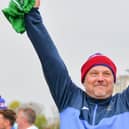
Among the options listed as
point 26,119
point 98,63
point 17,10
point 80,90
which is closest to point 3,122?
point 26,119

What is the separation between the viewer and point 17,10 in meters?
4.53

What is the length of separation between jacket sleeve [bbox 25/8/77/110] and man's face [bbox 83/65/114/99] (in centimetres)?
18

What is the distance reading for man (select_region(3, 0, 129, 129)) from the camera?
4469mm

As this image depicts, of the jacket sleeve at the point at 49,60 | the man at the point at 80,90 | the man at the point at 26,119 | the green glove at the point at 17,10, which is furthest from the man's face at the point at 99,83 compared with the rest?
the man at the point at 26,119

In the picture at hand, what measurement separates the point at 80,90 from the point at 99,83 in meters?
0.25

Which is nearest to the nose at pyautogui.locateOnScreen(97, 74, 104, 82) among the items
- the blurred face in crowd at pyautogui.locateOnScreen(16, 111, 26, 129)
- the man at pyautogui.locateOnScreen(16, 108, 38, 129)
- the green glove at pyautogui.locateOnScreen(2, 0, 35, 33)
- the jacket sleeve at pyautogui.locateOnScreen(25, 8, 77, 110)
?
the jacket sleeve at pyautogui.locateOnScreen(25, 8, 77, 110)

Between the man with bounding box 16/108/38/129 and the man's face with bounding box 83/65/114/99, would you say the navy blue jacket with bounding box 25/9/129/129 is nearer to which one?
the man's face with bounding box 83/65/114/99

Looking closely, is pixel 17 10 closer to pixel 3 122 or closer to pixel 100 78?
pixel 100 78

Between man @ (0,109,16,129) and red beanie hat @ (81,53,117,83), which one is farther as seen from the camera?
man @ (0,109,16,129)

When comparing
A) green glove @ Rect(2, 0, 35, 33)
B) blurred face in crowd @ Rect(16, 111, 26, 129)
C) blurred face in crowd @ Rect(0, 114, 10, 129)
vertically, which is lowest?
blurred face in crowd @ Rect(16, 111, 26, 129)

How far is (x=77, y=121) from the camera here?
4461mm

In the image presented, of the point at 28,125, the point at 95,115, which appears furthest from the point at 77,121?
the point at 28,125

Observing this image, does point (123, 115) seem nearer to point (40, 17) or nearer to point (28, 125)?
point (40, 17)

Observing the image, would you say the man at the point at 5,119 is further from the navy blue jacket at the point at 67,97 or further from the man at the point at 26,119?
the navy blue jacket at the point at 67,97
